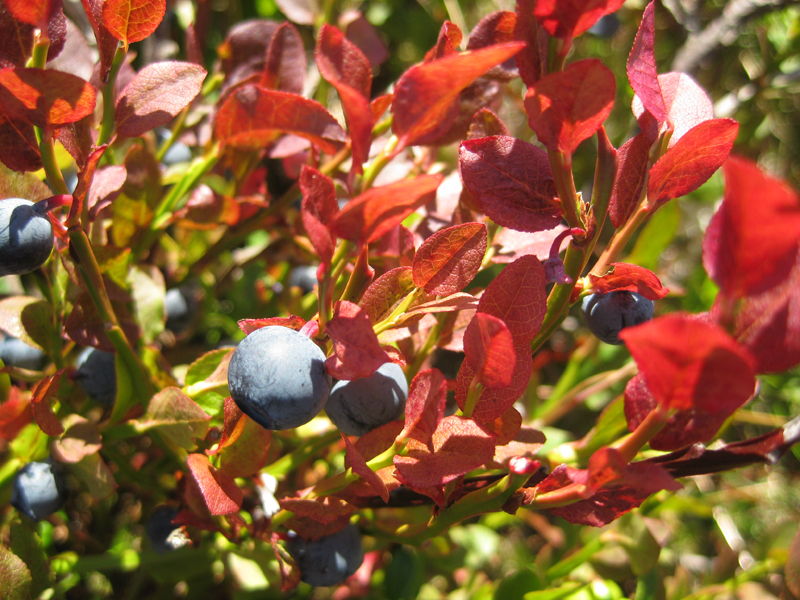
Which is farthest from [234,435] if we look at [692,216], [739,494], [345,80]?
[692,216]

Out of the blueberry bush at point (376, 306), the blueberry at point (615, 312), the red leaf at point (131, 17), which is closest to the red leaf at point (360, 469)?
the blueberry bush at point (376, 306)

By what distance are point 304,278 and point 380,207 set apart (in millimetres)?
530

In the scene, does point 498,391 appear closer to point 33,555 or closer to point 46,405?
point 46,405

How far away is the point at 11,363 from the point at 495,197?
519mm

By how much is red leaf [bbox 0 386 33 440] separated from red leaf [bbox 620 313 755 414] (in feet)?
1.38

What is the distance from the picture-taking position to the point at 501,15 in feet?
1.48

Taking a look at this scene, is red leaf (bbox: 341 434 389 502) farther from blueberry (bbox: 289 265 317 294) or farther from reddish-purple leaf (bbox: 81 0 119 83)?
blueberry (bbox: 289 265 317 294)

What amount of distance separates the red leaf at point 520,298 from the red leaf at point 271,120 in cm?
16

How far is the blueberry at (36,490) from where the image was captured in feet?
1.65

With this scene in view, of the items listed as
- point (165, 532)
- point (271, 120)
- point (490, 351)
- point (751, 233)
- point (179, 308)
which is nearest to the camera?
point (751, 233)

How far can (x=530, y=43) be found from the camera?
0.34m

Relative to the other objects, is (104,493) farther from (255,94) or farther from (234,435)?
(255,94)

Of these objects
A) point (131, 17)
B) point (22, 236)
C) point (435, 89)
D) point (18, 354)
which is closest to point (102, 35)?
point (131, 17)

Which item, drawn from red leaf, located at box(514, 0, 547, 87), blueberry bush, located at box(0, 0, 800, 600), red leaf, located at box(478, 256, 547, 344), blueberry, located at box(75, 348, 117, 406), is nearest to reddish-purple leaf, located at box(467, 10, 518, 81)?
blueberry bush, located at box(0, 0, 800, 600)
